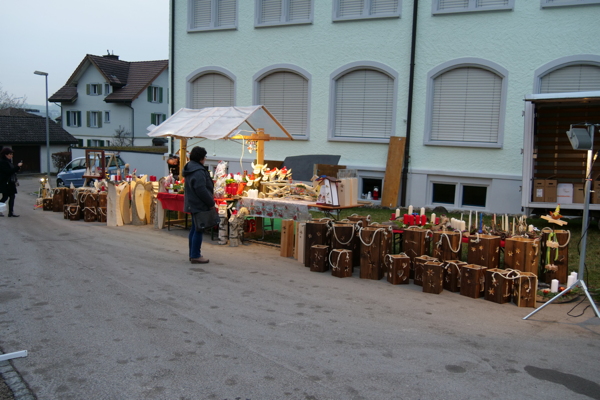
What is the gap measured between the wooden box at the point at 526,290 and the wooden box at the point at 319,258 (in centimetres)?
280

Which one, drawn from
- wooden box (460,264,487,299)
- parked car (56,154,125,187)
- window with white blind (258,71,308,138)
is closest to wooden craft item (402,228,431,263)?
wooden box (460,264,487,299)

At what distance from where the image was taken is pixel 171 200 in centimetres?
1180

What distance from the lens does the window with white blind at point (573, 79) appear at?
14.0 m

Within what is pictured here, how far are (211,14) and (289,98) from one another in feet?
14.2

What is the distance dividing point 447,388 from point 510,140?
11.7 m

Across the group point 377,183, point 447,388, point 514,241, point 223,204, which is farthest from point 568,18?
point 447,388

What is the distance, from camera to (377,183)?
16938 millimetres

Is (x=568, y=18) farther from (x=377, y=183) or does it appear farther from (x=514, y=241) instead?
(x=514, y=241)

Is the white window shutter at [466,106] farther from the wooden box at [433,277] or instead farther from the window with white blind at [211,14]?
the wooden box at [433,277]

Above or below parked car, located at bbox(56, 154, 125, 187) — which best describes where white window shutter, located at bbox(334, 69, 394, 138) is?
above

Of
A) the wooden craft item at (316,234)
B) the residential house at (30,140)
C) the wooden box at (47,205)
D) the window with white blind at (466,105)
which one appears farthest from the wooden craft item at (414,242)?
the residential house at (30,140)

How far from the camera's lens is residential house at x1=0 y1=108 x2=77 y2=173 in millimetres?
37344

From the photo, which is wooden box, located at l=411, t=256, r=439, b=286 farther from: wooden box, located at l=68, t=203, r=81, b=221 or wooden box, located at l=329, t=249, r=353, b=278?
wooden box, located at l=68, t=203, r=81, b=221

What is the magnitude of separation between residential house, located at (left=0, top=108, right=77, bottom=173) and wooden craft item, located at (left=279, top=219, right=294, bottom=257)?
108 feet
